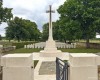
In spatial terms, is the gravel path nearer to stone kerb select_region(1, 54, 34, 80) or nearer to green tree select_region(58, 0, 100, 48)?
stone kerb select_region(1, 54, 34, 80)

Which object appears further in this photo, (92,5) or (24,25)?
(24,25)

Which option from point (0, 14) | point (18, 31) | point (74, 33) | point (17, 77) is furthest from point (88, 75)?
point (18, 31)

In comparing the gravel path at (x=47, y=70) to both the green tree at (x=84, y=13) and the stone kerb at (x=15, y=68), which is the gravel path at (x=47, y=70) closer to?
the stone kerb at (x=15, y=68)

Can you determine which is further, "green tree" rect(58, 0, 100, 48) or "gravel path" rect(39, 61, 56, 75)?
"green tree" rect(58, 0, 100, 48)

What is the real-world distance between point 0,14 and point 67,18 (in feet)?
35.9

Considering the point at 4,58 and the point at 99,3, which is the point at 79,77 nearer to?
the point at 4,58

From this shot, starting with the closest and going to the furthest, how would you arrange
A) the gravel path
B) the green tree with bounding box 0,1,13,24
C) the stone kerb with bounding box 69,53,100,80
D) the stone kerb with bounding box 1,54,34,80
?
the stone kerb with bounding box 69,53,100,80 → the stone kerb with bounding box 1,54,34,80 → the gravel path → the green tree with bounding box 0,1,13,24

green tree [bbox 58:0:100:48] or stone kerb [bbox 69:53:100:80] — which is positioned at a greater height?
green tree [bbox 58:0:100:48]

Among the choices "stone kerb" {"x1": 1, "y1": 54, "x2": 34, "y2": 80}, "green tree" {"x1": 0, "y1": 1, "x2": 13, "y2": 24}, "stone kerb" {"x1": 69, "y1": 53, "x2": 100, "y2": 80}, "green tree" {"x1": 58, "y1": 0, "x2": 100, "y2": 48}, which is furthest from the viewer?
"green tree" {"x1": 58, "y1": 0, "x2": 100, "y2": 48}

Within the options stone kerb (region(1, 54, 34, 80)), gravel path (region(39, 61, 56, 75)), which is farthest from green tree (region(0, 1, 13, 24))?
stone kerb (region(1, 54, 34, 80))

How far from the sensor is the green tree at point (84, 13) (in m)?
34.6

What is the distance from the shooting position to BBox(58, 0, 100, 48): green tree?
34.6 m

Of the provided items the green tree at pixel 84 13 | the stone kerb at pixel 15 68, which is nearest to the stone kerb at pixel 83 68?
the stone kerb at pixel 15 68

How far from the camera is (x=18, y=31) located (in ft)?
182
